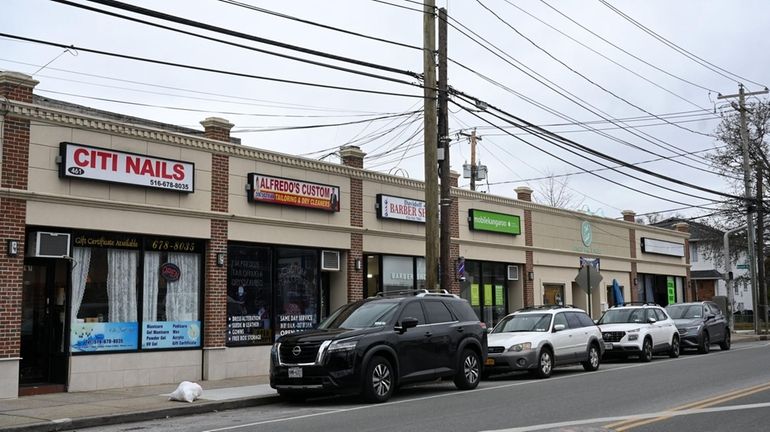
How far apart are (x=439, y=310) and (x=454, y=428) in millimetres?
5297

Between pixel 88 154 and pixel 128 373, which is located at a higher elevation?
pixel 88 154

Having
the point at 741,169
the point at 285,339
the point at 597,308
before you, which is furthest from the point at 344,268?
the point at 741,169

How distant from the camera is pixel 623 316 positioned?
23.1m

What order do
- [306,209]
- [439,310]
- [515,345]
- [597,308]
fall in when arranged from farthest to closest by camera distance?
[597,308]
[306,209]
[515,345]
[439,310]

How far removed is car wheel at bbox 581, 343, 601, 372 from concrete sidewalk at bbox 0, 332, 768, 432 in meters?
8.13

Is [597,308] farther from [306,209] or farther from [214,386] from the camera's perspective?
[214,386]

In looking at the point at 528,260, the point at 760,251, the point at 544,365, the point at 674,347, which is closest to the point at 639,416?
the point at 544,365

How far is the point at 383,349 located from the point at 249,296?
19.9 feet

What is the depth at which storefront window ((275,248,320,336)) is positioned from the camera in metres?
19.2

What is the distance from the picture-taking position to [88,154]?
15.2 m

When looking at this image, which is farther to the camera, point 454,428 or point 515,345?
point 515,345

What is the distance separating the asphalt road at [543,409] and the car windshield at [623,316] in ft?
19.5

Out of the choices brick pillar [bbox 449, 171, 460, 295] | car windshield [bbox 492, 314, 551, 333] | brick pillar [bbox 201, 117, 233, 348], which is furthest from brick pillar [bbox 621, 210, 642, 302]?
brick pillar [bbox 201, 117, 233, 348]

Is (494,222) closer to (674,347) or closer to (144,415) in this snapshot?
(674,347)
